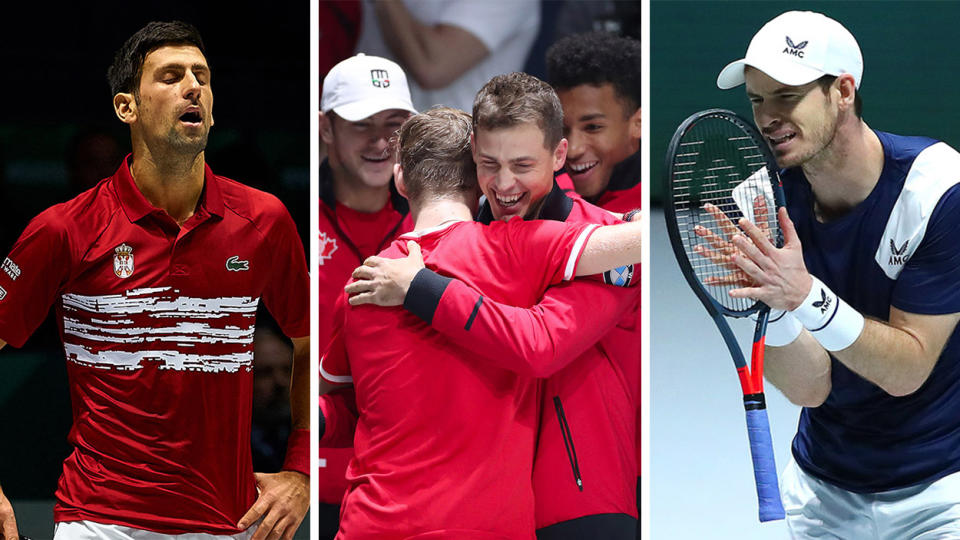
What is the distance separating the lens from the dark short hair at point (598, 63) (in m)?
3.35

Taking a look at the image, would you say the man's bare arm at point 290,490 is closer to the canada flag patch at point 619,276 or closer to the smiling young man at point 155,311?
the smiling young man at point 155,311

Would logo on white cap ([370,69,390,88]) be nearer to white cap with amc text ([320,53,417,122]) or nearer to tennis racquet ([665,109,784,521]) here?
white cap with amc text ([320,53,417,122])

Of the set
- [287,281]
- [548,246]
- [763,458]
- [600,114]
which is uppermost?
[600,114]

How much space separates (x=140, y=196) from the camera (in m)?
3.28

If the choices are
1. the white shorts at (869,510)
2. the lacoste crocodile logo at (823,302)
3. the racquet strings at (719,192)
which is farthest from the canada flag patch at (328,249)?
the white shorts at (869,510)

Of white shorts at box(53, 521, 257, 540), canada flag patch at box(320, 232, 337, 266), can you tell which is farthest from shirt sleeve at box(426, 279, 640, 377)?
white shorts at box(53, 521, 257, 540)

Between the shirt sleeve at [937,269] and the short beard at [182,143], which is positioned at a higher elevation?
the short beard at [182,143]

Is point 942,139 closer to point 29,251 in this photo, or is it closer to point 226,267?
point 226,267

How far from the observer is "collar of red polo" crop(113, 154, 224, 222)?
3270mm

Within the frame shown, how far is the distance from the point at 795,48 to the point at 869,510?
130cm

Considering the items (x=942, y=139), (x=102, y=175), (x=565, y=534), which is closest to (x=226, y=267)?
(x=102, y=175)

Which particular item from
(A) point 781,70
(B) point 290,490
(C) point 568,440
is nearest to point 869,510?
(C) point 568,440

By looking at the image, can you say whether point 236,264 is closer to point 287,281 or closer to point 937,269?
point 287,281

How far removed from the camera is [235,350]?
3.35 metres
